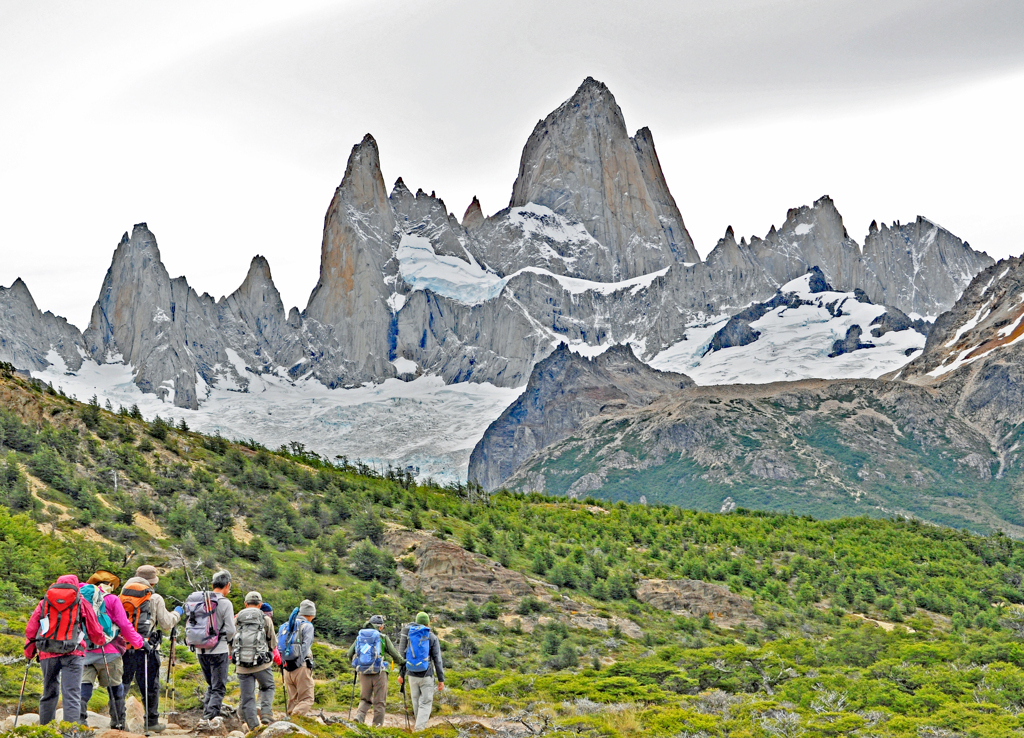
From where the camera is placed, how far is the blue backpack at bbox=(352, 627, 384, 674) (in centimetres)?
1933

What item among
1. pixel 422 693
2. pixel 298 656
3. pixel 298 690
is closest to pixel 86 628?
pixel 298 656

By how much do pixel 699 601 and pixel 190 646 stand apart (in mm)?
31345

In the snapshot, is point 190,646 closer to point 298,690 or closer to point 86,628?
point 86,628

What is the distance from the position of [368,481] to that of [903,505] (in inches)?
5242

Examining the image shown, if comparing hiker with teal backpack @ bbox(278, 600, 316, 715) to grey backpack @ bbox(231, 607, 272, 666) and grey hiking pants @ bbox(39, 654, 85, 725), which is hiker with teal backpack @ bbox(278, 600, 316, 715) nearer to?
grey backpack @ bbox(231, 607, 272, 666)

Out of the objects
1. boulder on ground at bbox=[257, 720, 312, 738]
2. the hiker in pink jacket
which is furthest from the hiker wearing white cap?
boulder on ground at bbox=[257, 720, 312, 738]

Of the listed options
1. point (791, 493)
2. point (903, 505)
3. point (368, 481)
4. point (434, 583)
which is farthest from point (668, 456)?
point (434, 583)

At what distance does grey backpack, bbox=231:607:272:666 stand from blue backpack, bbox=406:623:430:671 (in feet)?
11.7

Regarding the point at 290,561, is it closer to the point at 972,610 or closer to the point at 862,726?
the point at 862,726

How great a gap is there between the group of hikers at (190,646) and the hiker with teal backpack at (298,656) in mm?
20

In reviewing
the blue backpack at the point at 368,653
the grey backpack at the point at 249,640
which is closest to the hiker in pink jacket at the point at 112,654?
the grey backpack at the point at 249,640

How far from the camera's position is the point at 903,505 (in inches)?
6560

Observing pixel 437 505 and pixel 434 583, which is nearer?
pixel 434 583

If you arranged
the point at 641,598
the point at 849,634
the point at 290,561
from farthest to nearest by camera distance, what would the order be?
the point at 641,598 < the point at 290,561 < the point at 849,634
